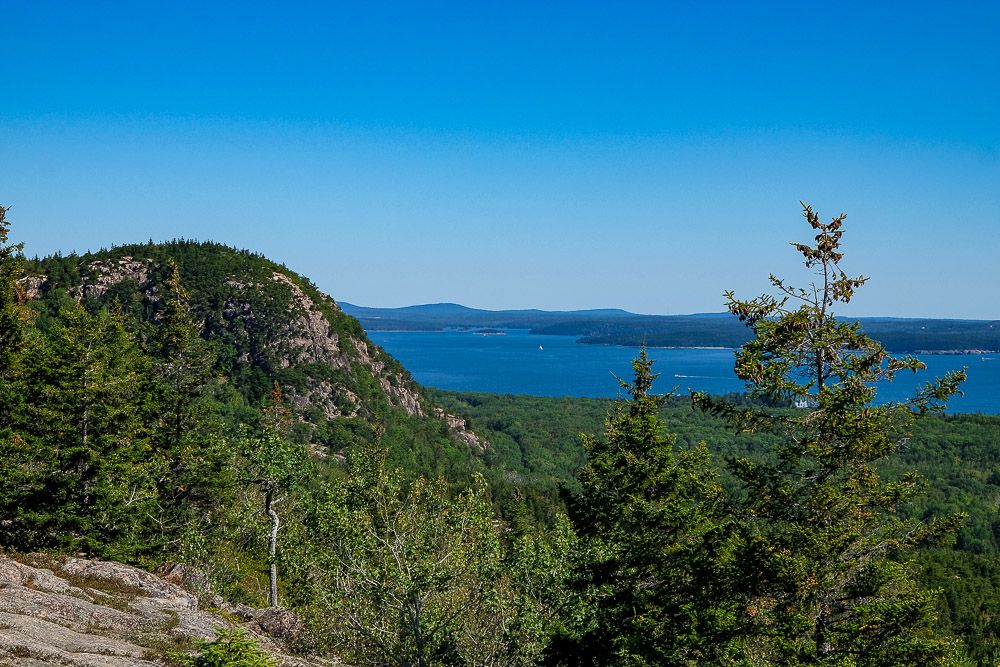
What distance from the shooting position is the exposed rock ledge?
537 inches

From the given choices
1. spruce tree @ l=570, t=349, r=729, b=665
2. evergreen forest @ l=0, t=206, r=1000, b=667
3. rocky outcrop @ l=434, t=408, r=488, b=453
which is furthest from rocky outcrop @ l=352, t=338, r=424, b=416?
spruce tree @ l=570, t=349, r=729, b=665

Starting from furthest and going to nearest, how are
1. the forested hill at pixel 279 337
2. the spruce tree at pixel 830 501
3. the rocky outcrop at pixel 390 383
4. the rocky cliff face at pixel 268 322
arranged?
the rocky outcrop at pixel 390 383 → the rocky cliff face at pixel 268 322 → the forested hill at pixel 279 337 → the spruce tree at pixel 830 501

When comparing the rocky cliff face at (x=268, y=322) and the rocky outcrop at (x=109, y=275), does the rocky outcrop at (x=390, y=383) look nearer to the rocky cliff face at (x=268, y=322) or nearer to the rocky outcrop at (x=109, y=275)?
the rocky cliff face at (x=268, y=322)

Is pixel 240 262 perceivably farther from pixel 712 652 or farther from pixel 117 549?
pixel 712 652

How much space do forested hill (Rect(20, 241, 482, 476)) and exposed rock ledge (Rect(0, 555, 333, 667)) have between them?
90087mm

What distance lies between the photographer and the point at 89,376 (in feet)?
90.0

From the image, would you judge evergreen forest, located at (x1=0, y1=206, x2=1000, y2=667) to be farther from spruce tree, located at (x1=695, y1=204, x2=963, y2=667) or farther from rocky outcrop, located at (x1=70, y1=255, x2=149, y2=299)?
rocky outcrop, located at (x1=70, y1=255, x2=149, y2=299)

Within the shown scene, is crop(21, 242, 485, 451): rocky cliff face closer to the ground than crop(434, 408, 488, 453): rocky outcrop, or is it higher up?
higher up

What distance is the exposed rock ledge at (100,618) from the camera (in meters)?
13.6

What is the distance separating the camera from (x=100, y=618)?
16969mm

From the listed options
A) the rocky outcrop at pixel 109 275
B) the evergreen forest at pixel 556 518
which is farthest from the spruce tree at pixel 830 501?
the rocky outcrop at pixel 109 275

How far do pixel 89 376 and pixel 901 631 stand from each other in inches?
1050

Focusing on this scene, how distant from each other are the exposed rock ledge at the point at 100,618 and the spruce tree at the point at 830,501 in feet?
31.0

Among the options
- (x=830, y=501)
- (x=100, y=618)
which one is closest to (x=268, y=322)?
(x=100, y=618)
